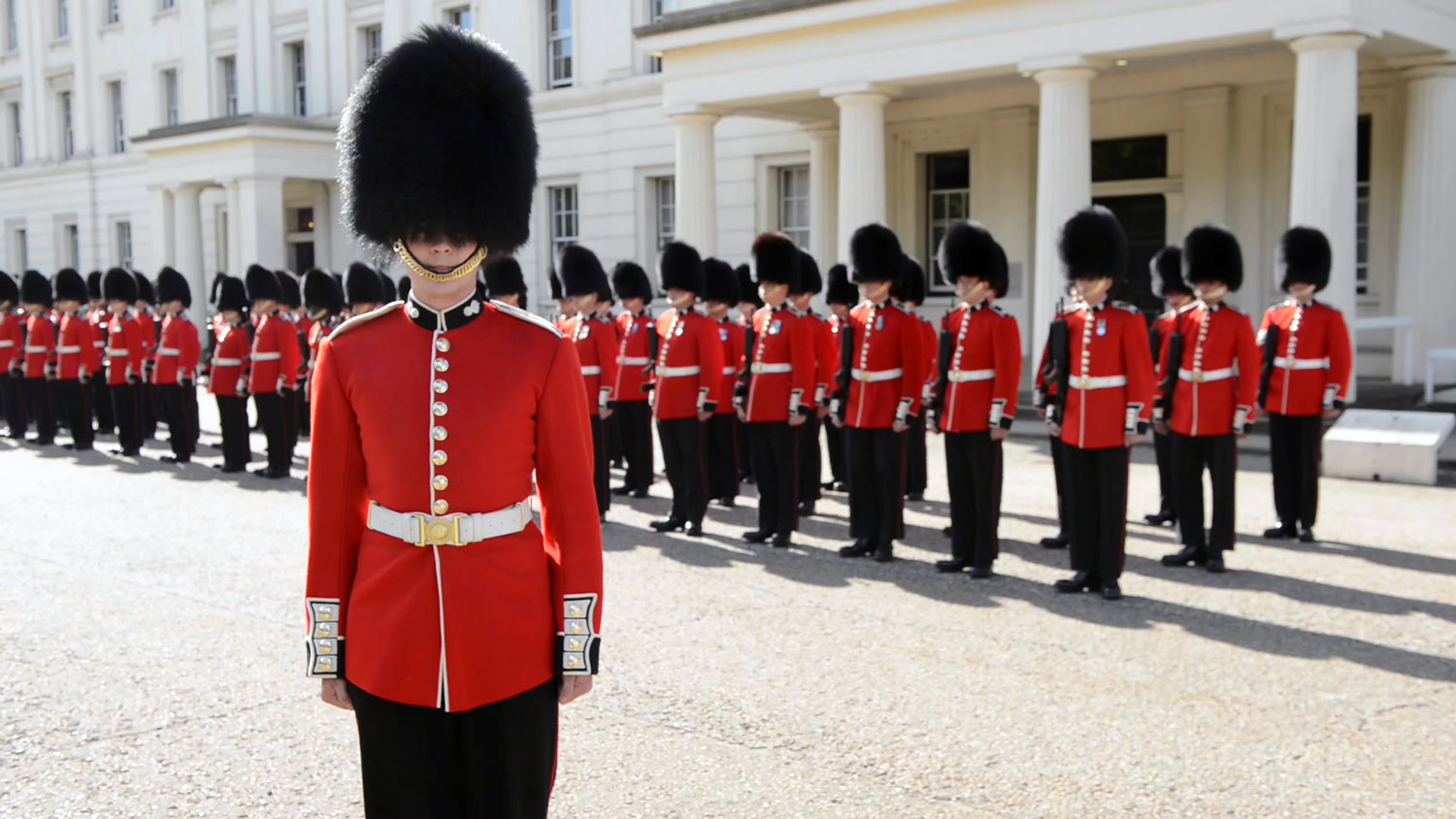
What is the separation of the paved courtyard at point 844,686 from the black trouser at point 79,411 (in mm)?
6337

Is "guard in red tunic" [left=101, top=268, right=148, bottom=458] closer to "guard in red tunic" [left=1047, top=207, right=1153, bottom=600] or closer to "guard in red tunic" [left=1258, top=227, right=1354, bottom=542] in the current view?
"guard in red tunic" [left=1047, top=207, right=1153, bottom=600]

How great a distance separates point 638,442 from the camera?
10414 millimetres

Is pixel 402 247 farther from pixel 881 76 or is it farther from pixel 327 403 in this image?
pixel 881 76

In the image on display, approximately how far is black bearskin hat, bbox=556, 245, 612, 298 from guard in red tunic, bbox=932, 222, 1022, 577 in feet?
10.8

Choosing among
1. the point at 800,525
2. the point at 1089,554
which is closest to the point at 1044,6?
the point at 800,525

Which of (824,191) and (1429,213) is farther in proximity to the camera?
(824,191)

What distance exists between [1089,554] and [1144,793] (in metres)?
2.91

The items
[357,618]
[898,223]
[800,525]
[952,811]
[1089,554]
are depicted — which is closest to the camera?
[357,618]

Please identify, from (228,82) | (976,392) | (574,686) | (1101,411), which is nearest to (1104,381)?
(1101,411)

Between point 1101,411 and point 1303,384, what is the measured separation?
2154mm

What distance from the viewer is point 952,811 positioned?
3.95 metres

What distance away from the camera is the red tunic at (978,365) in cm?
735

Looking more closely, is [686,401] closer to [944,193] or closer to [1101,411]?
[1101,411]

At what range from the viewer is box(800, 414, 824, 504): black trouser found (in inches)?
373
